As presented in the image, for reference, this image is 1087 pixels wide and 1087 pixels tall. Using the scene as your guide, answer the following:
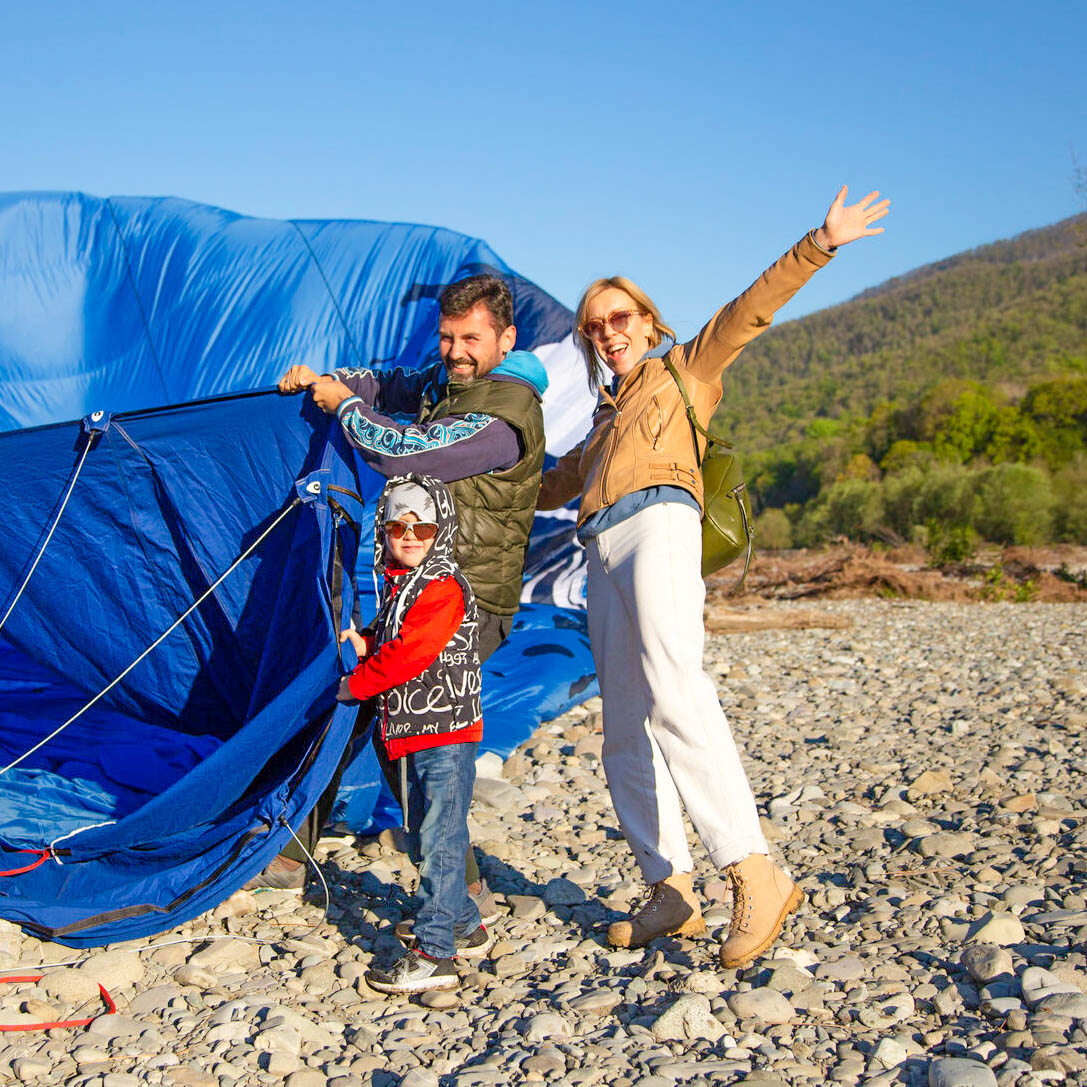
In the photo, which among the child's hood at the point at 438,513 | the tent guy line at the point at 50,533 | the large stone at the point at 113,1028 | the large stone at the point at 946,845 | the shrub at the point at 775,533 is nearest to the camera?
Answer: the large stone at the point at 113,1028

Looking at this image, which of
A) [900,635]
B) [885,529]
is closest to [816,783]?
[900,635]

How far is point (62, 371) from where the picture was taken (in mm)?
6613

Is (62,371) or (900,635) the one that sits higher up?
(62,371)

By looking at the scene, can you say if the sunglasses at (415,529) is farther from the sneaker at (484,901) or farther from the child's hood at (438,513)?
the sneaker at (484,901)

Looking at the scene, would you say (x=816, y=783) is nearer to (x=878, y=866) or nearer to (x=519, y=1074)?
(x=878, y=866)

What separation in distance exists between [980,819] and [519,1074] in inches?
97.5

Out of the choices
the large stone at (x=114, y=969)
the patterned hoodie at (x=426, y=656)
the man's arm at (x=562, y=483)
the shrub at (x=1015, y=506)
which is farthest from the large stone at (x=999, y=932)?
the shrub at (x=1015, y=506)

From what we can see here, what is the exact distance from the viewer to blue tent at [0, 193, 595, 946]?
137 inches

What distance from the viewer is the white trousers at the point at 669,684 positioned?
9.78 ft

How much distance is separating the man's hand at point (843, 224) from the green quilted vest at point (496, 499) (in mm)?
960

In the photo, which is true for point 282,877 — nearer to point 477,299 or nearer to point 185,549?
point 185,549

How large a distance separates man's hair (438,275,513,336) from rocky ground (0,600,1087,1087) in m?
1.87

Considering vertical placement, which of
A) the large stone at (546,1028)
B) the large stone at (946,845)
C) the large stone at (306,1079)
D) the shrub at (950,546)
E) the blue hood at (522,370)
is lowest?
the shrub at (950,546)

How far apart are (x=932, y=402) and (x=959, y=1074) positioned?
27.9 metres
